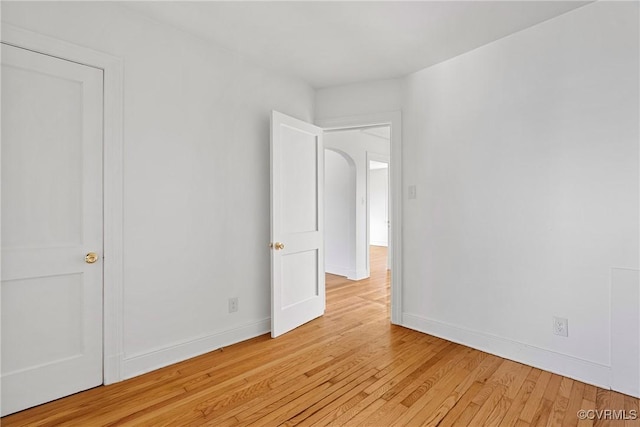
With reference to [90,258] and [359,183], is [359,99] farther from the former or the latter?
[90,258]

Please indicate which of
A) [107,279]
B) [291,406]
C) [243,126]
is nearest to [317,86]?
[243,126]

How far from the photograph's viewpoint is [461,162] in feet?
9.74

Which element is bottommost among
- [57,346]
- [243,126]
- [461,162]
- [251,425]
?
[251,425]

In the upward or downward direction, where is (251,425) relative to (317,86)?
downward

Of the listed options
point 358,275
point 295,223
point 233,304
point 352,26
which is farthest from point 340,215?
point 352,26

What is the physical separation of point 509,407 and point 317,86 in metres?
3.29

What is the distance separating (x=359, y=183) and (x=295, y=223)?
2.64 meters

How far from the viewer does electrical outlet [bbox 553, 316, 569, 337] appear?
2.38 metres

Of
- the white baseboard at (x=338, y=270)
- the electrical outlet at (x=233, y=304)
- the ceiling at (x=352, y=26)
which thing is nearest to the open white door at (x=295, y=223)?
the electrical outlet at (x=233, y=304)

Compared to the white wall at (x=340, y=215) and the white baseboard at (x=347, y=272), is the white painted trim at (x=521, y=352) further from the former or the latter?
the white wall at (x=340, y=215)

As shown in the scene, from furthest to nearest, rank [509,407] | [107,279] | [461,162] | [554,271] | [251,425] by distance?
1. [461,162]
2. [554,271]
3. [107,279]
4. [509,407]
5. [251,425]

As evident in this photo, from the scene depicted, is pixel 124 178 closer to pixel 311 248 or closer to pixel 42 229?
pixel 42 229

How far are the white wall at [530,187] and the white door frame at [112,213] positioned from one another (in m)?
2.50

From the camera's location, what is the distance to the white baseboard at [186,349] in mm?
2377
